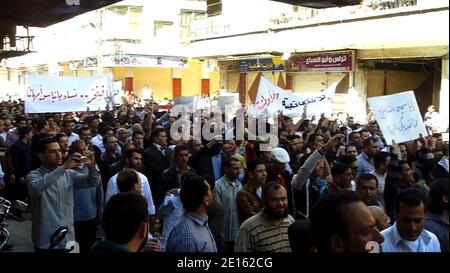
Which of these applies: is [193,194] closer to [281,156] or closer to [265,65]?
[281,156]

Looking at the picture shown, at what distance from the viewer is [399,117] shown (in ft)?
18.3

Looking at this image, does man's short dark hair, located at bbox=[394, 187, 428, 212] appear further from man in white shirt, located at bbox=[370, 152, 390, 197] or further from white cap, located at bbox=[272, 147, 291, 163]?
white cap, located at bbox=[272, 147, 291, 163]

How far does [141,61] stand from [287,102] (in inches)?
213

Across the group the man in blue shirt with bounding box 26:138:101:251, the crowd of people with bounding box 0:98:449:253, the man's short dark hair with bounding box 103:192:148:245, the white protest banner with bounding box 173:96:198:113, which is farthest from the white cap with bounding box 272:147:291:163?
the white protest banner with bounding box 173:96:198:113

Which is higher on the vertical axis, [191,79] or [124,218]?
[191,79]

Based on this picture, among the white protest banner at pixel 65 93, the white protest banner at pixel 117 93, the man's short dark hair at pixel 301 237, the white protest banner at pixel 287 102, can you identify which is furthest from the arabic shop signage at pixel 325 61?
the man's short dark hair at pixel 301 237

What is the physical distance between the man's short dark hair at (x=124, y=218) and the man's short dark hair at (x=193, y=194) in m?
1.02

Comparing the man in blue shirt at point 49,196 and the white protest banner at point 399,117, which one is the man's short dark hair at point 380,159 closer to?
the white protest banner at point 399,117

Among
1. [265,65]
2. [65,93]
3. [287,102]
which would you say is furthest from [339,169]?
[265,65]

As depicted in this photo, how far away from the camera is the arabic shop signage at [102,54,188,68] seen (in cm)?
1254

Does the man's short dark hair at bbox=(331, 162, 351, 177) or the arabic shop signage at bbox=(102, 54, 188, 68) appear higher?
the arabic shop signage at bbox=(102, 54, 188, 68)

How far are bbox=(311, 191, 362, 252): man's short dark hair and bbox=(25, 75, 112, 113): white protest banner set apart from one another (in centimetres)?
857

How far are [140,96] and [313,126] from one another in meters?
8.24
